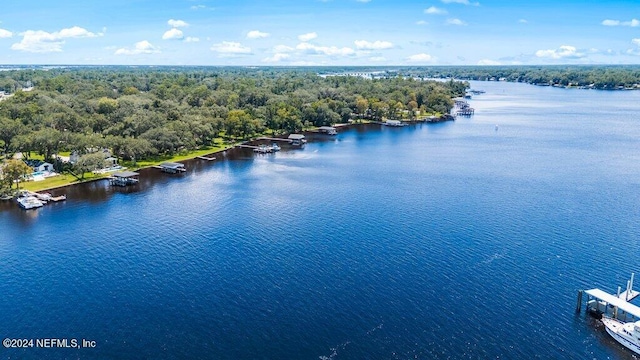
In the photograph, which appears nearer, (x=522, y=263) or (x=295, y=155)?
(x=522, y=263)

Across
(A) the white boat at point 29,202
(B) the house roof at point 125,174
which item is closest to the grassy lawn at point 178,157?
(B) the house roof at point 125,174

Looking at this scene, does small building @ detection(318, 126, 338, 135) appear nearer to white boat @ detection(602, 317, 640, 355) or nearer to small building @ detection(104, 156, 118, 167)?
small building @ detection(104, 156, 118, 167)

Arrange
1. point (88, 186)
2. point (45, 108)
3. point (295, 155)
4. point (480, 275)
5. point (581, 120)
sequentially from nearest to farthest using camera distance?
point (480, 275)
point (88, 186)
point (295, 155)
point (45, 108)
point (581, 120)

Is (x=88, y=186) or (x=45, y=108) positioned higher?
(x=45, y=108)

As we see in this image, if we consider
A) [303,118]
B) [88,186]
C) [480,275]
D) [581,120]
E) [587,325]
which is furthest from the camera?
[581,120]

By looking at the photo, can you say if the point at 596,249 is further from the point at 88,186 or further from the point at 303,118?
the point at 303,118

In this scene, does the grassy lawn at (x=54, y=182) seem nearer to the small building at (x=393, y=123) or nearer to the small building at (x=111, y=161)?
the small building at (x=111, y=161)

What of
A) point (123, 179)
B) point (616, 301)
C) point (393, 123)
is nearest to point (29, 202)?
point (123, 179)

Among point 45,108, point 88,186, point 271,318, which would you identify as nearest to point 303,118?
point 45,108
